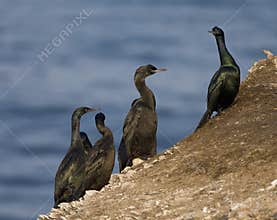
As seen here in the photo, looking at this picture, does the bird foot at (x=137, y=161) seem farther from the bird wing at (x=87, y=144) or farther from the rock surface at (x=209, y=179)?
the bird wing at (x=87, y=144)

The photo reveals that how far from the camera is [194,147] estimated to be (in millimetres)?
19016

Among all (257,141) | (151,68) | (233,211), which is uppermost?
(151,68)

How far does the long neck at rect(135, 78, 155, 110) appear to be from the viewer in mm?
21208

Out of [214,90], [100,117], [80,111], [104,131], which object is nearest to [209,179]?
[104,131]

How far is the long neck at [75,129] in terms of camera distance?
765 inches

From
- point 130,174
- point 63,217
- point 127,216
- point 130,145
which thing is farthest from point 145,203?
point 130,145

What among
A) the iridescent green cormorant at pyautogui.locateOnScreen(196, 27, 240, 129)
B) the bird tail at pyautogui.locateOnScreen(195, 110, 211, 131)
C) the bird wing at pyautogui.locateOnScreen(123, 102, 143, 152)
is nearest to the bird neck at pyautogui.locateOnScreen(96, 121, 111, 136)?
the bird wing at pyautogui.locateOnScreen(123, 102, 143, 152)

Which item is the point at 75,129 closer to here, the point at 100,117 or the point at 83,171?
the point at 100,117

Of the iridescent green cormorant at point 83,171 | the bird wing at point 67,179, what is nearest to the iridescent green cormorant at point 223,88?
the iridescent green cormorant at point 83,171

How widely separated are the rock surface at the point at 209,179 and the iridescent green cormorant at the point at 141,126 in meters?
1.25

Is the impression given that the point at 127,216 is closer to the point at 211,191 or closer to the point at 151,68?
the point at 211,191

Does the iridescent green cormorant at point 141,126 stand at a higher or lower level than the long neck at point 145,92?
lower

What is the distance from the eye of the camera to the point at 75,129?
19.7 meters

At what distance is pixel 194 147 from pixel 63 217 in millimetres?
3401
